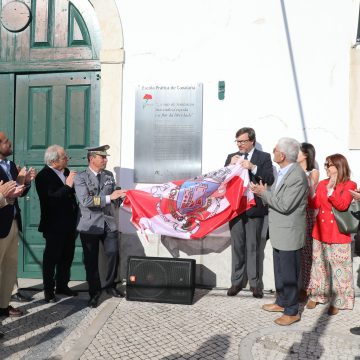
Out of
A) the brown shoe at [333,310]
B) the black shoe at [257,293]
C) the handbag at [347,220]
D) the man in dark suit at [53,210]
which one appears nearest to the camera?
the handbag at [347,220]

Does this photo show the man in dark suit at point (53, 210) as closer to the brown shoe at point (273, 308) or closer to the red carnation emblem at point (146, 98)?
the red carnation emblem at point (146, 98)

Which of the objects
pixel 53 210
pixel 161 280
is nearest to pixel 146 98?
pixel 53 210

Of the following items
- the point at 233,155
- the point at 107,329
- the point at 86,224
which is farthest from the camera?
the point at 233,155

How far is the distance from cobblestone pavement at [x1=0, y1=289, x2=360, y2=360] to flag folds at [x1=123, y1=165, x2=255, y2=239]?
3.04 ft

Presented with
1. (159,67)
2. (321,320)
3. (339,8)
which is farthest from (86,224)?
(339,8)

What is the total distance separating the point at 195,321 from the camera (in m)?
4.61

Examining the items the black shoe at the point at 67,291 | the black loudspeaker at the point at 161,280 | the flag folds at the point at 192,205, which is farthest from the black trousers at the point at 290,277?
the black shoe at the point at 67,291

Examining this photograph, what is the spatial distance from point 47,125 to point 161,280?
9.44 feet

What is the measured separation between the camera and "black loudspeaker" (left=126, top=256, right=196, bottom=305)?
16.7ft

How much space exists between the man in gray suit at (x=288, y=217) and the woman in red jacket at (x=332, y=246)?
1.66ft

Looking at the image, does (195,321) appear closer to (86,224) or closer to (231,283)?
(231,283)

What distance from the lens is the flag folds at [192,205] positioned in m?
5.35

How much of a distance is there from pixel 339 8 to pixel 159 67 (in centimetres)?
251

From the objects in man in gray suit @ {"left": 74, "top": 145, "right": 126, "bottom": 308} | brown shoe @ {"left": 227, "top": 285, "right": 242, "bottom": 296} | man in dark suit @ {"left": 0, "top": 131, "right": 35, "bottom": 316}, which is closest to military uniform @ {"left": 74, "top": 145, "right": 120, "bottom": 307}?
man in gray suit @ {"left": 74, "top": 145, "right": 126, "bottom": 308}
